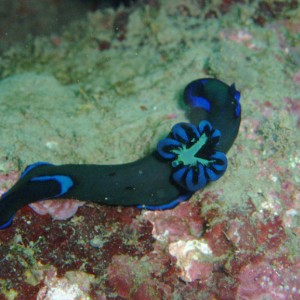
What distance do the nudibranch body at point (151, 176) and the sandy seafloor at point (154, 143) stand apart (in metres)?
→ 0.23

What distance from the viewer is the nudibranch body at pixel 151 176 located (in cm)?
426

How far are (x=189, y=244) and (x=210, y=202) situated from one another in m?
0.62

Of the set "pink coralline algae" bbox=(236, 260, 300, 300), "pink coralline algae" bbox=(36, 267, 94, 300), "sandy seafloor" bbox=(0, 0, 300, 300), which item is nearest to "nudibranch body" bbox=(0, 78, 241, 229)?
"sandy seafloor" bbox=(0, 0, 300, 300)

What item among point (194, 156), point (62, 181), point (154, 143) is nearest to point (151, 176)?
point (194, 156)

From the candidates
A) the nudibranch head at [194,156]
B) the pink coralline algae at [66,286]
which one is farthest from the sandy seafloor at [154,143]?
the nudibranch head at [194,156]

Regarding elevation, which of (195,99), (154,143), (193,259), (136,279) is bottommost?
(136,279)

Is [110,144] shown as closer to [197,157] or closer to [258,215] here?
[197,157]

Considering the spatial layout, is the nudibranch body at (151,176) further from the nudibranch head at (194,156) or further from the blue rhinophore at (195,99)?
the blue rhinophore at (195,99)

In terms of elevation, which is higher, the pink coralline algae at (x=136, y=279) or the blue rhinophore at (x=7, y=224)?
the blue rhinophore at (x=7, y=224)

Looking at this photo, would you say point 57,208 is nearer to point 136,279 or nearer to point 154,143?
point 136,279

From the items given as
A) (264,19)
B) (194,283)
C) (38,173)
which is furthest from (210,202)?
(264,19)

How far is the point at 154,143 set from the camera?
17.7 ft

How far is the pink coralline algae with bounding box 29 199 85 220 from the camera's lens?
454cm

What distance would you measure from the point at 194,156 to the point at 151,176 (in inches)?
25.9
